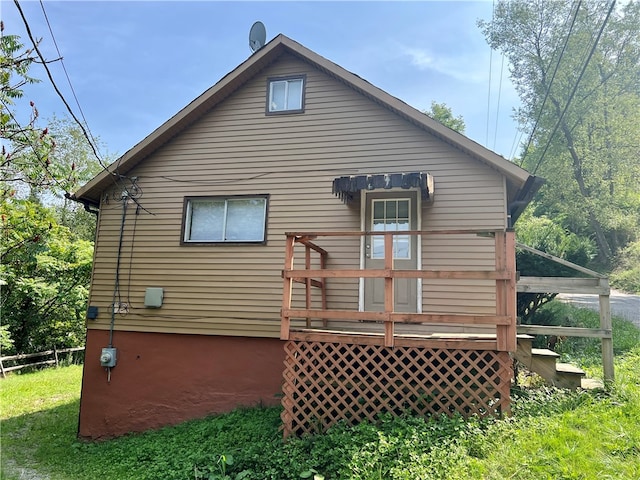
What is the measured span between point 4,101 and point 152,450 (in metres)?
4.72

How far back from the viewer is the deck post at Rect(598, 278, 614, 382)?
196 inches

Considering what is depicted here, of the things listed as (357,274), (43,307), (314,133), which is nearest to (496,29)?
(314,133)

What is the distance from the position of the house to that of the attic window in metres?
0.03

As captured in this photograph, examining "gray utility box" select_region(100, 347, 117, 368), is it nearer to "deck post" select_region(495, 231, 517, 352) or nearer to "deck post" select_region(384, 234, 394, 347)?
"deck post" select_region(384, 234, 394, 347)

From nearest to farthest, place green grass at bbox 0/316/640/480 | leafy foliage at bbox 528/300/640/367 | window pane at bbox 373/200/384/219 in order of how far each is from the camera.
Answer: green grass at bbox 0/316/640/480 < window pane at bbox 373/200/384/219 < leafy foliage at bbox 528/300/640/367

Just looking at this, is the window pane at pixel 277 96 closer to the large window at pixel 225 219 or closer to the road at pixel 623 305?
the large window at pixel 225 219

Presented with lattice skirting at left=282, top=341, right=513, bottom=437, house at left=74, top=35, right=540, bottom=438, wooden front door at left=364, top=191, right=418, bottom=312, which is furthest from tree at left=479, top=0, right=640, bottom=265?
lattice skirting at left=282, top=341, right=513, bottom=437

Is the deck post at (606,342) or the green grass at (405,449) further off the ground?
the deck post at (606,342)

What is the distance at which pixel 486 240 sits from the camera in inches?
231

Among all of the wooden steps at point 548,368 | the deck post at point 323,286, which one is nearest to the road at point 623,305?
the wooden steps at point 548,368

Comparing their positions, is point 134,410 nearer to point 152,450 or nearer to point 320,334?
point 152,450

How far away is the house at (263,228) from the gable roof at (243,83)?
0.10 feet

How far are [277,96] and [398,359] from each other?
524cm

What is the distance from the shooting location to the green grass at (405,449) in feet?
11.7
